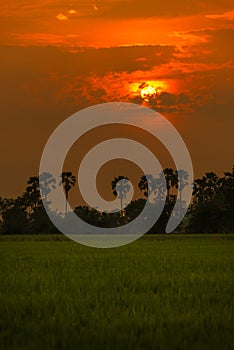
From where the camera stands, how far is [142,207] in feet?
302

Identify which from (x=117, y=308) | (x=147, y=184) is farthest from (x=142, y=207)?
(x=117, y=308)

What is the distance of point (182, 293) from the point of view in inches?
589

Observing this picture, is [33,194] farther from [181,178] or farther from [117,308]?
[117,308]

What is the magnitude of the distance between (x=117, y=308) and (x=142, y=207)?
7931cm

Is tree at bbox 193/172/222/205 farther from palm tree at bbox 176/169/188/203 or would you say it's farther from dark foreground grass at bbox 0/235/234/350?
dark foreground grass at bbox 0/235/234/350

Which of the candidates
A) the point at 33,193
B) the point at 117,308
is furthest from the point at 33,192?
the point at 117,308

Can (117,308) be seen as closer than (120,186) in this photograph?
Yes

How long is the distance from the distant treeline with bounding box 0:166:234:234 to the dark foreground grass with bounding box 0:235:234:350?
5455cm

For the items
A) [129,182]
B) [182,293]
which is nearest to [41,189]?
[129,182]

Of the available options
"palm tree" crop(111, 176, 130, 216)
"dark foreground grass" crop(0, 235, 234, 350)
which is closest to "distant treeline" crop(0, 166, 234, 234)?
"palm tree" crop(111, 176, 130, 216)

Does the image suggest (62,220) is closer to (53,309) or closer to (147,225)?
(147,225)

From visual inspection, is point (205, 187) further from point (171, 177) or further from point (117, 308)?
point (117, 308)

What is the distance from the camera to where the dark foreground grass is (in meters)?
9.97

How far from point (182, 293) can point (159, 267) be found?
23.1 ft
